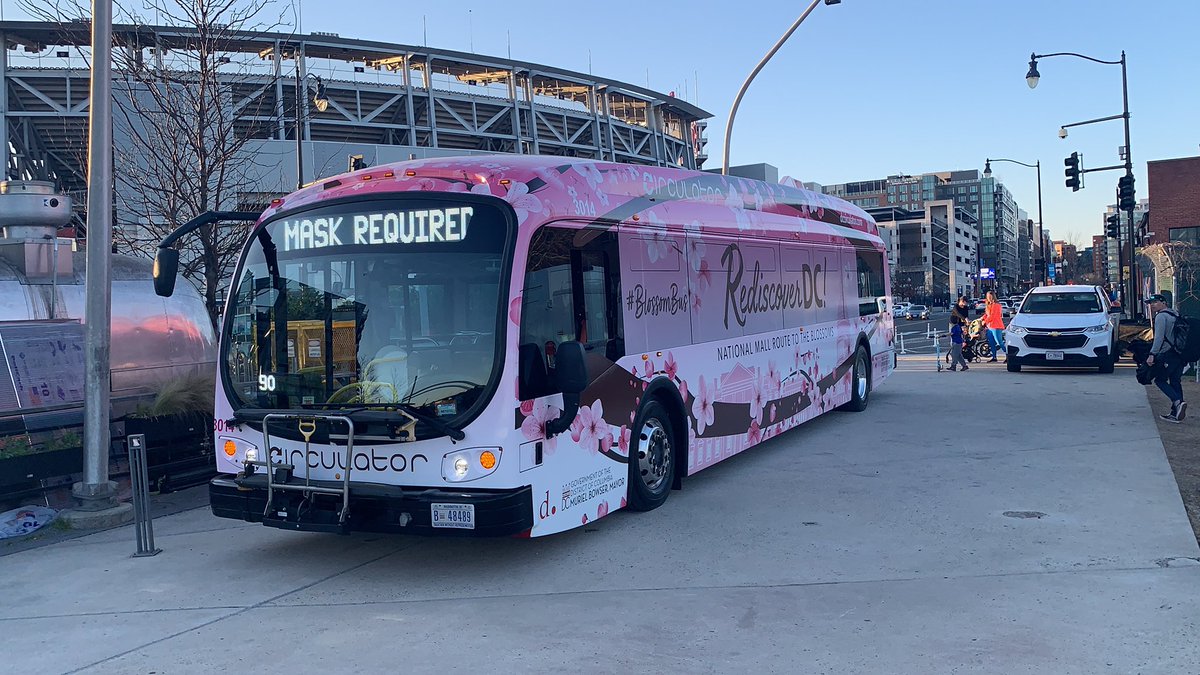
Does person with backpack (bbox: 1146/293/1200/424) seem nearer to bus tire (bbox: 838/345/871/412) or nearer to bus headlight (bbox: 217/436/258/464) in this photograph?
bus tire (bbox: 838/345/871/412)

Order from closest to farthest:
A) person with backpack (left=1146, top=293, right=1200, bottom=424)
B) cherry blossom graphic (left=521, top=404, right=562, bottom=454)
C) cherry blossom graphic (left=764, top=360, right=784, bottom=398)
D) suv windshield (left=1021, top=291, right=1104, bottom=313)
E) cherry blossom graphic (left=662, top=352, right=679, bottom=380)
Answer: cherry blossom graphic (left=521, top=404, right=562, bottom=454), cherry blossom graphic (left=662, top=352, right=679, bottom=380), cherry blossom graphic (left=764, top=360, right=784, bottom=398), person with backpack (left=1146, top=293, right=1200, bottom=424), suv windshield (left=1021, top=291, right=1104, bottom=313)

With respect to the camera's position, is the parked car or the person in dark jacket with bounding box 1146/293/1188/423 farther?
the parked car

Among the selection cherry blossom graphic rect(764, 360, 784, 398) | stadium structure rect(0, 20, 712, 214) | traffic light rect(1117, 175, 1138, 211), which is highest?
stadium structure rect(0, 20, 712, 214)

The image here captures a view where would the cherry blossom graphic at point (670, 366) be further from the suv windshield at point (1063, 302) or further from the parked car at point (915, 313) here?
the parked car at point (915, 313)

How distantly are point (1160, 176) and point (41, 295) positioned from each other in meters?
54.9

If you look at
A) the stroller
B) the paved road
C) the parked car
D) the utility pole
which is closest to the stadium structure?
the parked car

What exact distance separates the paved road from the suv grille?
9947 millimetres

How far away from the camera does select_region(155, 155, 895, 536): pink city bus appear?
20.2ft

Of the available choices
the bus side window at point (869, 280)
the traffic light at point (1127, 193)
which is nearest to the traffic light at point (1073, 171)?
the traffic light at point (1127, 193)

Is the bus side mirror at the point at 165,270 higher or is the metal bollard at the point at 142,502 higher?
the bus side mirror at the point at 165,270

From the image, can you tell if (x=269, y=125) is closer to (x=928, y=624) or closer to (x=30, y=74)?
(x=928, y=624)

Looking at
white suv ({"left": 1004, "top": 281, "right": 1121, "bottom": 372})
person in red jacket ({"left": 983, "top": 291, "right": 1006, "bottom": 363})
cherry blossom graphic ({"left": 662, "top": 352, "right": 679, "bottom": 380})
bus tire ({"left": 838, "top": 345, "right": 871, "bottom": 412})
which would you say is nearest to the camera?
cherry blossom graphic ({"left": 662, "top": 352, "right": 679, "bottom": 380})

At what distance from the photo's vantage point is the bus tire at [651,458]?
310 inches

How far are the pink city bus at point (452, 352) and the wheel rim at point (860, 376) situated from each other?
6578mm
